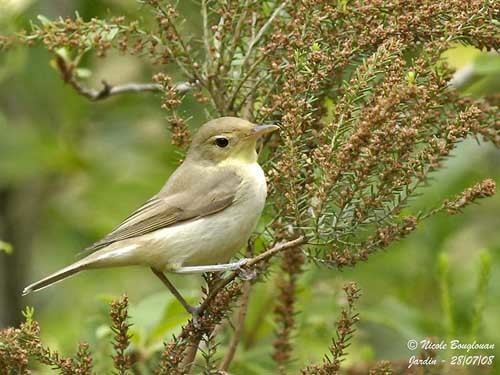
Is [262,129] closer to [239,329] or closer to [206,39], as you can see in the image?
[206,39]

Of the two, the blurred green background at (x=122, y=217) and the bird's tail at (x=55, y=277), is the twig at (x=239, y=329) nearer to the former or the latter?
the bird's tail at (x=55, y=277)

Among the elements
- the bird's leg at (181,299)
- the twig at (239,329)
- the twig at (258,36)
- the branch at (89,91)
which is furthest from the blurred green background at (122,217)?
the twig at (258,36)

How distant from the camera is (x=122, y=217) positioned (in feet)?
21.5

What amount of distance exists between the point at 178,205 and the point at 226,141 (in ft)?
1.21

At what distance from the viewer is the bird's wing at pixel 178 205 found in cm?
427

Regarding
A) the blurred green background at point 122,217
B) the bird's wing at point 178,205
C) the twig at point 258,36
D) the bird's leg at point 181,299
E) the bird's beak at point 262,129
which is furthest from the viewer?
the blurred green background at point 122,217

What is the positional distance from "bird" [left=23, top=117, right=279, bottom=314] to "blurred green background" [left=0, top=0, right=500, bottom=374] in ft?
1.64

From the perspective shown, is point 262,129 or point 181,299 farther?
point 181,299

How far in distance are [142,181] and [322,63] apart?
148 inches

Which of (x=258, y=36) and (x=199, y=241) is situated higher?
(x=258, y=36)

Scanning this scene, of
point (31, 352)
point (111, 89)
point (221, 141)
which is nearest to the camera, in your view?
point (31, 352)

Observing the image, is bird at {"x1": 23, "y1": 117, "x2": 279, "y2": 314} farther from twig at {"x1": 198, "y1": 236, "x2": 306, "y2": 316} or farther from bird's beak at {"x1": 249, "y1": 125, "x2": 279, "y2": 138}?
twig at {"x1": 198, "y1": 236, "x2": 306, "y2": 316}

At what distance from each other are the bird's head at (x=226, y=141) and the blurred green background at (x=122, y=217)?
0.69 metres

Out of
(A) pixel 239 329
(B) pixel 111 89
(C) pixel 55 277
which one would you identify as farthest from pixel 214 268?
(B) pixel 111 89
